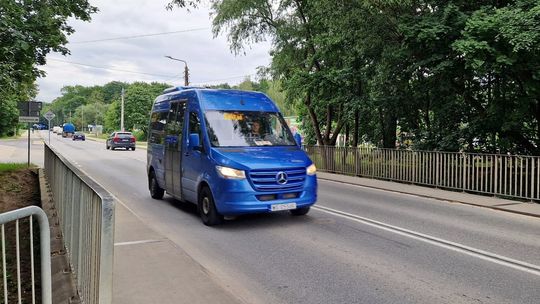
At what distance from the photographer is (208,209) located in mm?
8141

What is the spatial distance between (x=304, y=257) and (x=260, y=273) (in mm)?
876

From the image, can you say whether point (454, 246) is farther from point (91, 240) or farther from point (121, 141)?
point (121, 141)

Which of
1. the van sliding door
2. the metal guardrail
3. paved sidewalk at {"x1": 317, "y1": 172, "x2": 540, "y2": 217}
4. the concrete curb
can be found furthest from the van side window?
paved sidewalk at {"x1": 317, "y1": 172, "x2": 540, "y2": 217}

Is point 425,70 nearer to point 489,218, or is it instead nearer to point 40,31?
point 489,218

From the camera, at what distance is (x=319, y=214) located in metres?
9.24

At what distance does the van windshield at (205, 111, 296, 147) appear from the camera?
850 centimetres

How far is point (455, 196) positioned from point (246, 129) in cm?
675

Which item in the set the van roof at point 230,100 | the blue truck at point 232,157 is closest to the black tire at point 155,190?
the blue truck at point 232,157

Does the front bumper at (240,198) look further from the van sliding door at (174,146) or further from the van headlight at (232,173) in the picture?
the van sliding door at (174,146)

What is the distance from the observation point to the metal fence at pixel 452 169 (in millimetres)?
11615

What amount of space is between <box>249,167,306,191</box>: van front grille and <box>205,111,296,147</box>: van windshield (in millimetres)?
1004

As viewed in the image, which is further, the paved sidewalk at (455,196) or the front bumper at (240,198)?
the paved sidewalk at (455,196)

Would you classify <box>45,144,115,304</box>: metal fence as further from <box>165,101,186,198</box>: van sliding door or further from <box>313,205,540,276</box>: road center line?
<box>313,205,540,276</box>: road center line

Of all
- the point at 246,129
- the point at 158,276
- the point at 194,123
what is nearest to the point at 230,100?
the point at 246,129
